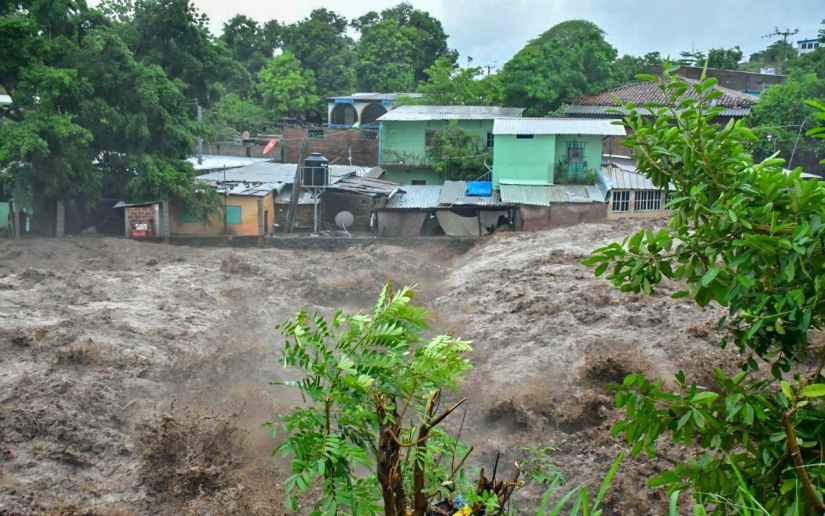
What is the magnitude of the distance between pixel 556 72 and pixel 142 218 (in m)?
21.4

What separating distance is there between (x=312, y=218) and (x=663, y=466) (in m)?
23.0

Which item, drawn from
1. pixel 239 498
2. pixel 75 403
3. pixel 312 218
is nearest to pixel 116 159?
pixel 312 218

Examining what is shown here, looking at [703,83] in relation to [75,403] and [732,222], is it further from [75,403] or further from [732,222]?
[75,403]

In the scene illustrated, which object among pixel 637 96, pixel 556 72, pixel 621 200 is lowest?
pixel 621 200

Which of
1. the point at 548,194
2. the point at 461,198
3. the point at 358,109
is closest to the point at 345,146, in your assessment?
the point at 358,109

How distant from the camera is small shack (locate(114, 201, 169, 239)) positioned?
27.5 metres

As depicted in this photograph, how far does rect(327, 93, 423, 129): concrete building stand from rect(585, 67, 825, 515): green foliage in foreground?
138ft

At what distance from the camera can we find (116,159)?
89.2 ft

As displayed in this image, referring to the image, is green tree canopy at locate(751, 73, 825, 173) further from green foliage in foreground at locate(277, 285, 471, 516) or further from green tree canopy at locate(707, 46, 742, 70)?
green foliage in foreground at locate(277, 285, 471, 516)

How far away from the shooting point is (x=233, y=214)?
29.0 m

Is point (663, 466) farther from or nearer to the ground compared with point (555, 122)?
nearer to the ground

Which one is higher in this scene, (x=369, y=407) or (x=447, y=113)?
(x=447, y=113)

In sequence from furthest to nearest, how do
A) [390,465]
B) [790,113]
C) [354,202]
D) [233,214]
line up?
1. [354,202]
2. [790,113]
3. [233,214]
4. [390,465]

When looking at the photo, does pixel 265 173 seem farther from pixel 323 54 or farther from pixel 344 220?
pixel 323 54
